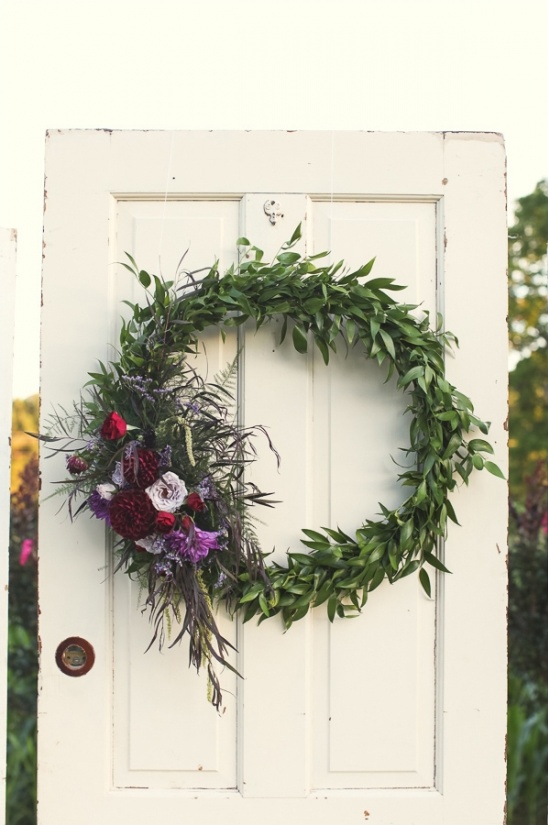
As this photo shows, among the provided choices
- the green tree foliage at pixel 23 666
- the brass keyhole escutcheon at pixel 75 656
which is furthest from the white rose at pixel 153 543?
the green tree foliage at pixel 23 666

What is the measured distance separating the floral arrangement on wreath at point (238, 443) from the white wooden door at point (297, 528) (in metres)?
0.06

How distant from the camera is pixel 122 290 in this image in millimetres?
→ 1696

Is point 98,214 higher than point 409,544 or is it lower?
higher

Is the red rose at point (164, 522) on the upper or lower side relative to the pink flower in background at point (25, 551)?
upper

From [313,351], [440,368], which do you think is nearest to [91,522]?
[313,351]

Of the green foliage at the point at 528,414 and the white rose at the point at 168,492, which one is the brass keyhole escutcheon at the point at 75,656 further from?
the green foliage at the point at 528,414

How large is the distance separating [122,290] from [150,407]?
1.16 ft

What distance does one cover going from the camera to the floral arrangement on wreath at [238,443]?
58.7 inches

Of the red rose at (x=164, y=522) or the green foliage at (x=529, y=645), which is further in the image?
the green foliage at (x=529, y=645)

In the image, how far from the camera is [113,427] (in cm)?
142

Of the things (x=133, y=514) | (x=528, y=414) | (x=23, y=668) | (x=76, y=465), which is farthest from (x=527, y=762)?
(x=528, y=414)

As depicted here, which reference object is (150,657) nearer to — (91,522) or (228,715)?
(228,715)

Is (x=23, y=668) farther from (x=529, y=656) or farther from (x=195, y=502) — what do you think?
(x=529, y=656)

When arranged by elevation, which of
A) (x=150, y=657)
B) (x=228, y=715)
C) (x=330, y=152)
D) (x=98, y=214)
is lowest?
(x=228, y=715)
